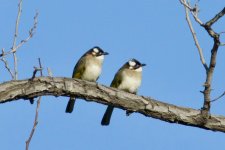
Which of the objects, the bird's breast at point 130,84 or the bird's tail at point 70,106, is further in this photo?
the bird's tail at point 70,106

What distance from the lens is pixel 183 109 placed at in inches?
256

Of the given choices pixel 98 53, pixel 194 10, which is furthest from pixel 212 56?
pixel 98 53

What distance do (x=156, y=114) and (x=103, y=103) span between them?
57cm

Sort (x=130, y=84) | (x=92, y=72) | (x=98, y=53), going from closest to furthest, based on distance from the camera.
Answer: (x=130, y=84)
(x=92, y=72)
(x=98, y=53)

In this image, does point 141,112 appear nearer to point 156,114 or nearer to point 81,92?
point 156,114

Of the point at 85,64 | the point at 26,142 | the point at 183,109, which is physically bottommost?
the point at 26,142

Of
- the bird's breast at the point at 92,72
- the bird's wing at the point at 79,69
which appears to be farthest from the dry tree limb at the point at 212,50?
the bird's wing at the point at 79,69

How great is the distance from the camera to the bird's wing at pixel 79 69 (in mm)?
10555

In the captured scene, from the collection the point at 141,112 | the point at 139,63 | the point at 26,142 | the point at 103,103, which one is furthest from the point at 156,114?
the point at 139,63

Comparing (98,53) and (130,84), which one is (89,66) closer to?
(98,53)

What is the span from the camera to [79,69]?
10617 mm

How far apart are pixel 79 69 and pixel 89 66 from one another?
0.66 feet

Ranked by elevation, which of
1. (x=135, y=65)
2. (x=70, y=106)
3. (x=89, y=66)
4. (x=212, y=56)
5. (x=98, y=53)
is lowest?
(x=70, y=106)

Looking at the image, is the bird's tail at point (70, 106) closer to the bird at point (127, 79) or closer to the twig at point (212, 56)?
the bird at point (127, 79)
